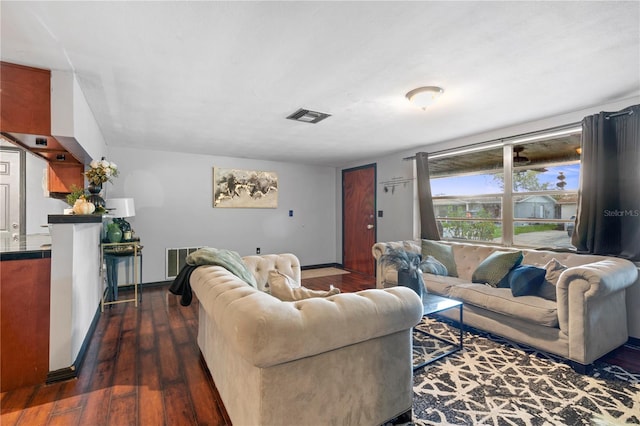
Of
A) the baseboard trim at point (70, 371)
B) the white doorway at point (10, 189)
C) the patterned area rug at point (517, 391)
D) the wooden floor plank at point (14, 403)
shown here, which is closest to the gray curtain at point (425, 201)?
the patterned area rug at point (517, 391)

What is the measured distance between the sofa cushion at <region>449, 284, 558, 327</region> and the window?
110 centimetres

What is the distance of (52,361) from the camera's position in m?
2.14

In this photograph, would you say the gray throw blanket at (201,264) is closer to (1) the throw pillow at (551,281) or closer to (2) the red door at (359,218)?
(1) the throw pillow at (551,281)

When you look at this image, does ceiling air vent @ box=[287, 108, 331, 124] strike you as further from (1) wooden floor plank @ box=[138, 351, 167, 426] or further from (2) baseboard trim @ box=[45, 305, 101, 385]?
(2) baseboard trim @ box=[45, 305, 101, 385]

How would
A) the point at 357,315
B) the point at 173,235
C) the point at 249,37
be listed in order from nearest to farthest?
the point at 357,315 < the point at 249,37 < the point at 173,235

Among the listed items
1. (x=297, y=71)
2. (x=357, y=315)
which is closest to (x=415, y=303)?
(x=357, y=315)

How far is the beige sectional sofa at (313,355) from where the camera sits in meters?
1.24

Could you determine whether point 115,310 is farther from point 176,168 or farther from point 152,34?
point 152,34

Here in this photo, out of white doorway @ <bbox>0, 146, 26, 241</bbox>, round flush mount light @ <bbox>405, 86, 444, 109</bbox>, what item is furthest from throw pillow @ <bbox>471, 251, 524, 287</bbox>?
white doorway @ <bbox>0, 146, 26, 241</bbox>

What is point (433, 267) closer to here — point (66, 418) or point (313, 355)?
point (313, 355)

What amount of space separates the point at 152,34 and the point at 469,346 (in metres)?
3.29

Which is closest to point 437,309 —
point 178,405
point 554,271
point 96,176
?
point 554,271

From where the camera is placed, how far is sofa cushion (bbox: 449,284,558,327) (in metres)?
2.42

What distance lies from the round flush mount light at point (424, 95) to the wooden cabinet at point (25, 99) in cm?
274
